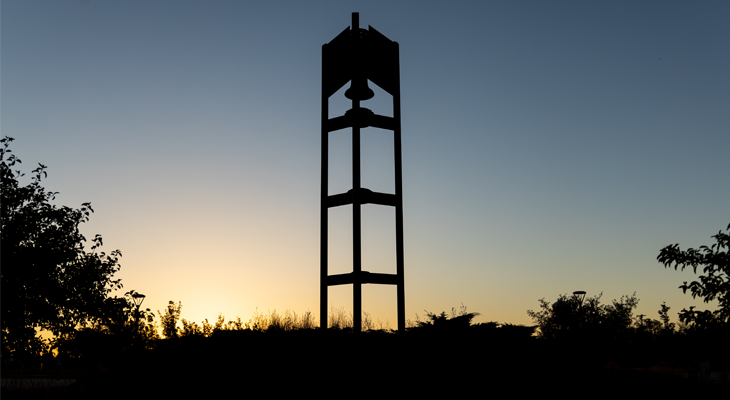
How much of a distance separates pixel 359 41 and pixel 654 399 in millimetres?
8646

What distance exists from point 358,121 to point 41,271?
11.0m

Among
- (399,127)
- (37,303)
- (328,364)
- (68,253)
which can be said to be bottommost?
(328,364)

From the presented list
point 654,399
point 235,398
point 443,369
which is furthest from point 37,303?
point 654,399

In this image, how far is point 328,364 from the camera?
300 inches

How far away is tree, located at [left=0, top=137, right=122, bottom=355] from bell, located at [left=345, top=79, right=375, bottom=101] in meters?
10.6

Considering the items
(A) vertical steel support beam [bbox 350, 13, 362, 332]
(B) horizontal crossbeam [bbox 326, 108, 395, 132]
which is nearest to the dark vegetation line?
(A) vertical steel support beam [bbox 350, 13, 362, 332]

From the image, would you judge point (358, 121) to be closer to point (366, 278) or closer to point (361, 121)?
point (361, 121)

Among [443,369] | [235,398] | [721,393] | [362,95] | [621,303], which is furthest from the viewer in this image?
[621,303]

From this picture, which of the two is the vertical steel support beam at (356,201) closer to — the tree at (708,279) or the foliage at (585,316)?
the tree at (708,279)

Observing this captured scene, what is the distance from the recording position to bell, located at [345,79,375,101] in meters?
12.9

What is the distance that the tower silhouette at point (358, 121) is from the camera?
1222 cm

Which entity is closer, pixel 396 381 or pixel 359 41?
pixel 396 381

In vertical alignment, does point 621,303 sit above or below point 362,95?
below

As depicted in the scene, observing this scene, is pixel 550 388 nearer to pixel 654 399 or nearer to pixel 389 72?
pixel 654 399
